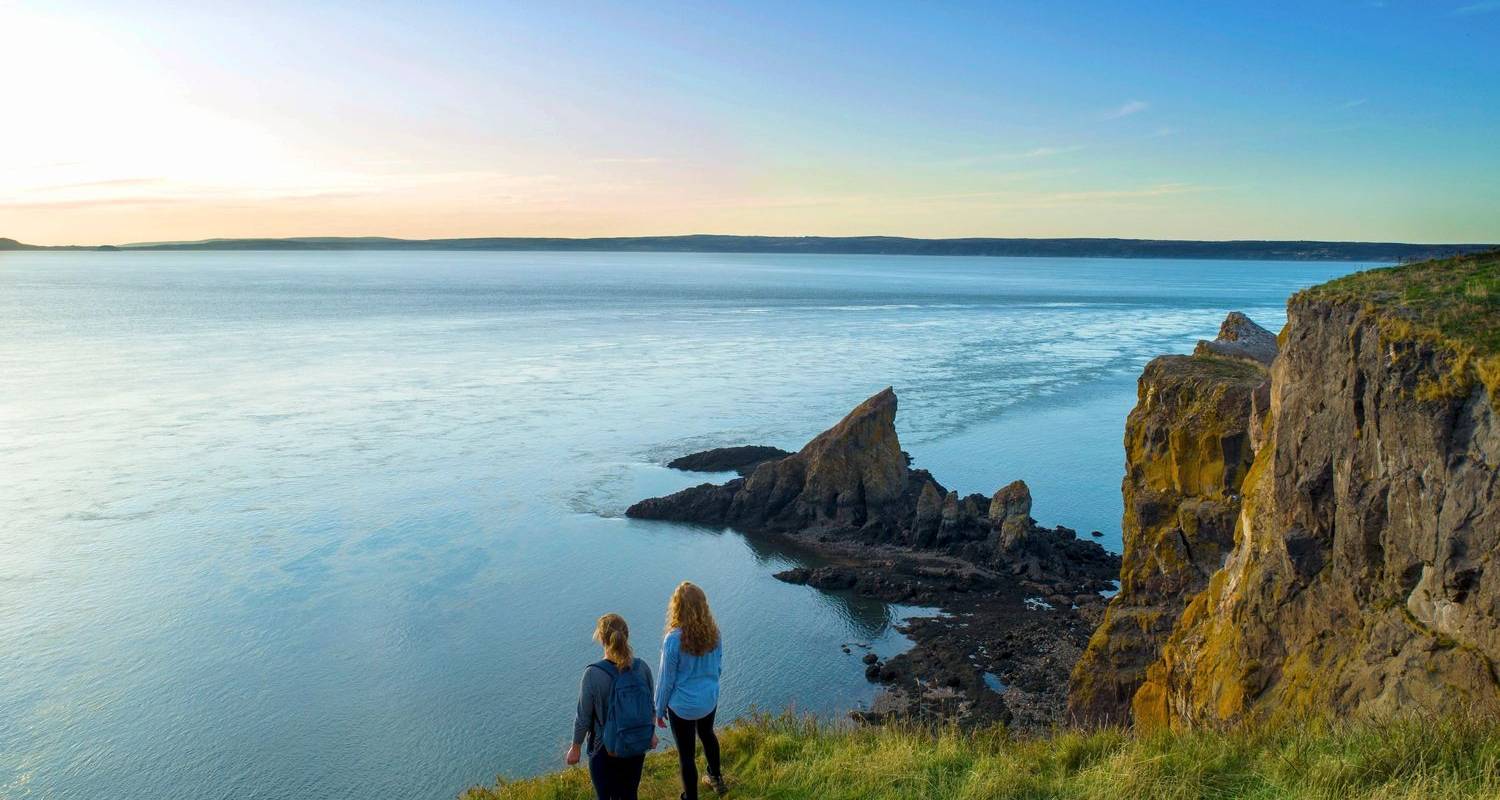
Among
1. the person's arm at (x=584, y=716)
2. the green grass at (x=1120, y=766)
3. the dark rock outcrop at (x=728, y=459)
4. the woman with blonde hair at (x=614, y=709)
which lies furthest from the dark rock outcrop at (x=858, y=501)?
the person's arm at (x=584, y=716)

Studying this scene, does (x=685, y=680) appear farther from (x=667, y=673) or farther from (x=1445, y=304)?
(x=1445, y=304)

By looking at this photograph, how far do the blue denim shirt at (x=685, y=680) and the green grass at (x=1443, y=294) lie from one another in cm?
713

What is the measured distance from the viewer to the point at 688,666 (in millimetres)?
7434

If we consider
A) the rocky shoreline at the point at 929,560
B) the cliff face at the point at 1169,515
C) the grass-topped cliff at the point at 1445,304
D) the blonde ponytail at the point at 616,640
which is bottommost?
the rocky shoreline at the point at 929,560

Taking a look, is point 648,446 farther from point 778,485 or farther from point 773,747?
point 773,747

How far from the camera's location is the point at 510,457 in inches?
1455

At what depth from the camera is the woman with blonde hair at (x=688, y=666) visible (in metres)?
7.31

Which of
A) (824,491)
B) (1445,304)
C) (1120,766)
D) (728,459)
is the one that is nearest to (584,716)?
(1120,766)

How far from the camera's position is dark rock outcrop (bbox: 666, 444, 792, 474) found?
3625 cm

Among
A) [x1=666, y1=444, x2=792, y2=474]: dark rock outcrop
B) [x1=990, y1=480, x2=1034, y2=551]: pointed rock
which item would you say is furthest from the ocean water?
[x1=990, y1=480, x2=1034, y2=551]: pointed rock

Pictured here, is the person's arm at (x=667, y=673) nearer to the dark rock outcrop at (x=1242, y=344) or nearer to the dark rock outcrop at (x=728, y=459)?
the dark rock outcrop at (x=1242, y=344)

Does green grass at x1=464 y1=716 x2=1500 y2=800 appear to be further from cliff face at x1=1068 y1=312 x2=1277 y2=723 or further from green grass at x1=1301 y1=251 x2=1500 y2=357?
cliff face at x1=1068 y1=312 x2=1277 y2=723

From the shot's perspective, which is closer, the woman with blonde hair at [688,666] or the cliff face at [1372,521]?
the woman with blonde hair at [688,666]

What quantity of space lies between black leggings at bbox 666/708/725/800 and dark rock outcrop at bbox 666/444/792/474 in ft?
90.4
